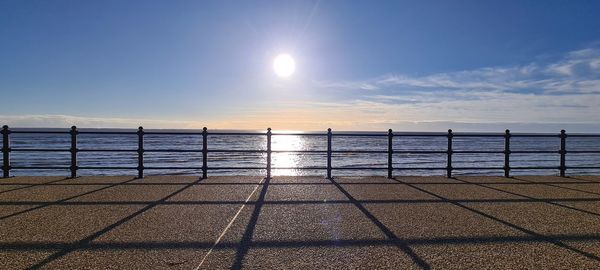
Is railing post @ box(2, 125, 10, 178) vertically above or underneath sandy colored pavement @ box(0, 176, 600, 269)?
above

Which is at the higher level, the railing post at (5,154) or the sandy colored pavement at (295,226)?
the railing post at (5,154)

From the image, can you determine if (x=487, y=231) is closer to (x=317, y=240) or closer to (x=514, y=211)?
(x=514, y=211)

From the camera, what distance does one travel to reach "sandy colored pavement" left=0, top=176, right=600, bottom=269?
4.31 m

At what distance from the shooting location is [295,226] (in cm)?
575

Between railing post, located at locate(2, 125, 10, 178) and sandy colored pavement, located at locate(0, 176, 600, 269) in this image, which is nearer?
sandy colored pavement, located at locate(0, 176, 600, 269)

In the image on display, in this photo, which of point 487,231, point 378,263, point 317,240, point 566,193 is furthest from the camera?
point 566,193

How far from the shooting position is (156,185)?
31.9 ft

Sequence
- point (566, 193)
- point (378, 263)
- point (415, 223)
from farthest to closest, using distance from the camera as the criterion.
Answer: point (566, 193) < point (415, 223) < point (378, 263)

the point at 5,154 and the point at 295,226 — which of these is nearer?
the point at 295,226

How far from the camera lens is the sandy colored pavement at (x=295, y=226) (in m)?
4.31

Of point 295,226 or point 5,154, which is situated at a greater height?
point 5,154

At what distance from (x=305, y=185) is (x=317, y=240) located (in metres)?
4.81

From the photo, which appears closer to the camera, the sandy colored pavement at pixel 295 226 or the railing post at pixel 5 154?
the sandy colored pavement at pixel 295 226

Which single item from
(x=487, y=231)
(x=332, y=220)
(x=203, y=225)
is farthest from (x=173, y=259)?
(x=487, y=231)
